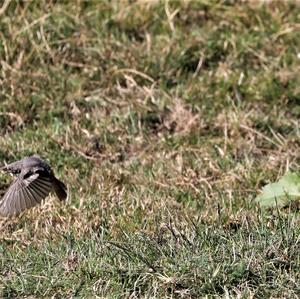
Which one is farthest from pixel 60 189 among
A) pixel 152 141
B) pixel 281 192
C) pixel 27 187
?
pixel 152 141

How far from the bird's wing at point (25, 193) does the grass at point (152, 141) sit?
0.20m

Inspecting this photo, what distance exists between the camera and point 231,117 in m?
6.82

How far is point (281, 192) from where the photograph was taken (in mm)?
5680

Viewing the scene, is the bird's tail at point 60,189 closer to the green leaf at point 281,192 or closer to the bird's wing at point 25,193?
the bird's wing at point 25,193

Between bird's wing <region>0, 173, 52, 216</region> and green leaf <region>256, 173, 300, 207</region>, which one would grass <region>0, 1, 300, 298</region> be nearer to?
green leaf <region>256, 173, 300, 207</region>

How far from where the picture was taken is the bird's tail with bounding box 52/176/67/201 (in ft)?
17.8

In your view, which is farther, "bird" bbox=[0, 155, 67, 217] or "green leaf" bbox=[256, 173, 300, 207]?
"green leaf" bbox=[256, 173, 300, 207]

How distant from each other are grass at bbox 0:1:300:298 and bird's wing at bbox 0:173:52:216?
196 mm

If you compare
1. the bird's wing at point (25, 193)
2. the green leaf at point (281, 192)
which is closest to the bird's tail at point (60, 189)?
the bird's wing at point (25, 193)

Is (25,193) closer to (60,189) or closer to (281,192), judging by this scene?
(60,189)

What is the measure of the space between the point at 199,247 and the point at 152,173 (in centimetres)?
148

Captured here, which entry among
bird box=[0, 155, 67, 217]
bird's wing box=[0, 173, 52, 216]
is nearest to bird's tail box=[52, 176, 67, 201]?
bird box=[0, 155, 67, 217]

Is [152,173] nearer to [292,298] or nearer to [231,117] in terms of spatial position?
[231,117]

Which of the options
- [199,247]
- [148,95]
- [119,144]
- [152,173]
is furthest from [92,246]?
[148,95]
